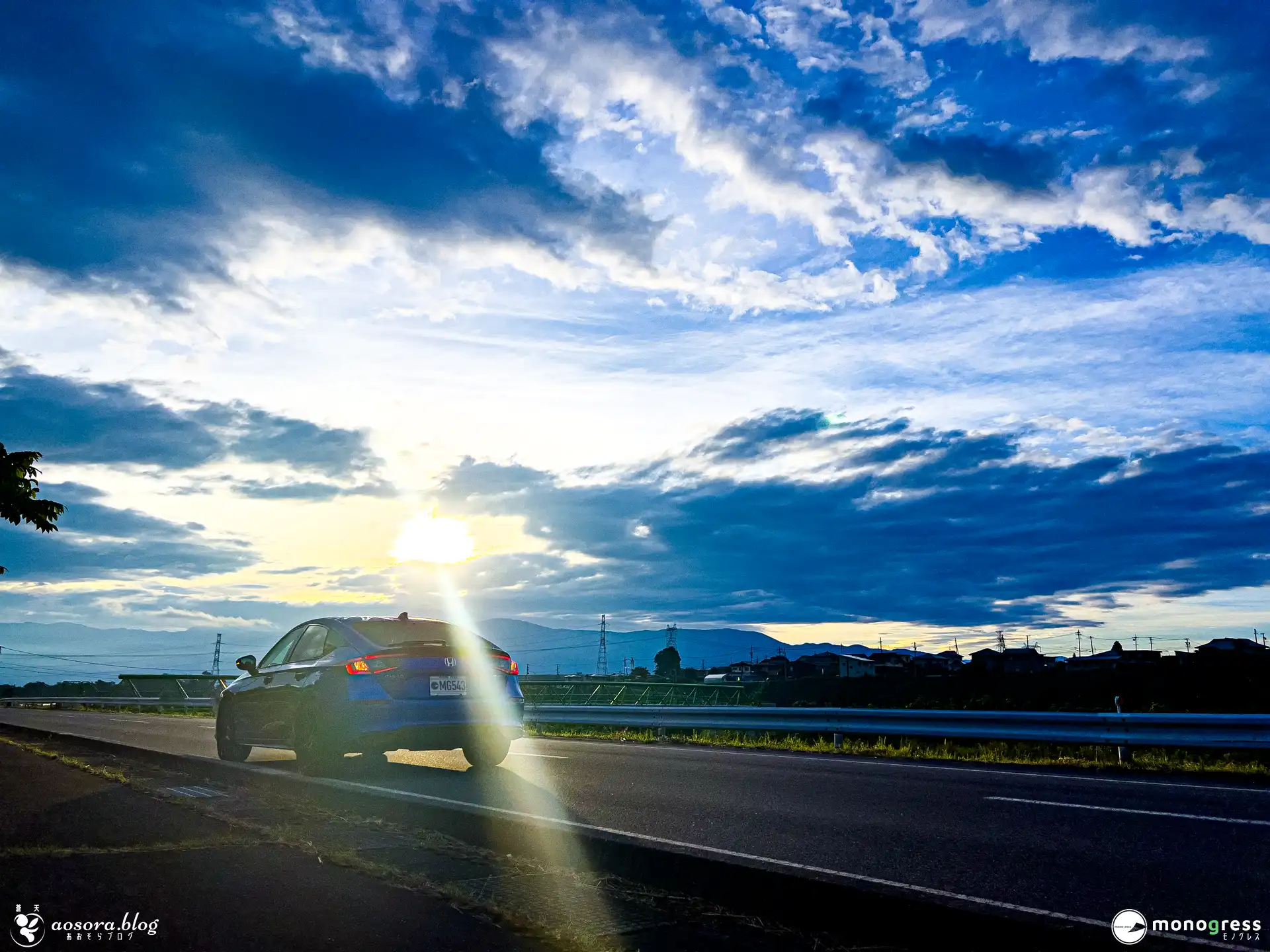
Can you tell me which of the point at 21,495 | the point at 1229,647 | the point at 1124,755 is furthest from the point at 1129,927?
the point at 1229,647

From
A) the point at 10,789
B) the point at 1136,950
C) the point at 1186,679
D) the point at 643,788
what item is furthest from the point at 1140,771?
the point at 1186,679

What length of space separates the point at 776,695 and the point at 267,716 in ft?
143

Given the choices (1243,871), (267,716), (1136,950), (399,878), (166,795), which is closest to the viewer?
(1136,950)

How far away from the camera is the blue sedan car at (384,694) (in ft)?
35.2

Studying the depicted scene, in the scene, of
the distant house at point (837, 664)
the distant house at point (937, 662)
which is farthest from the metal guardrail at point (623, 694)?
the distant house at point (837, 664)

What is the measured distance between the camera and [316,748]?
10828mm

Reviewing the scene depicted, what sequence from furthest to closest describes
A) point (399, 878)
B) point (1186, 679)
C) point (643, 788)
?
point (1186, 679) < point (643, 788) < point (399, 878)

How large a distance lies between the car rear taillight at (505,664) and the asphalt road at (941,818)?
1.15m

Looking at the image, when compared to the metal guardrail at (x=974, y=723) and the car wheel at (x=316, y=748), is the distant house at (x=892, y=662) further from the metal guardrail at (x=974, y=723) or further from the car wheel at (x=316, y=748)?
the car wheel at (x=316, y=748)

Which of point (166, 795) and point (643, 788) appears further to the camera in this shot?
point (643, 788)

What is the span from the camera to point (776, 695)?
174 ft

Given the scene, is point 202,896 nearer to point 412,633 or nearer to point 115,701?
point 412,633

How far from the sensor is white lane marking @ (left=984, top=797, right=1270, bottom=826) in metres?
7.92

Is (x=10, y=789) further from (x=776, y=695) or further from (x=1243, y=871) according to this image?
(x=776, y=695)
